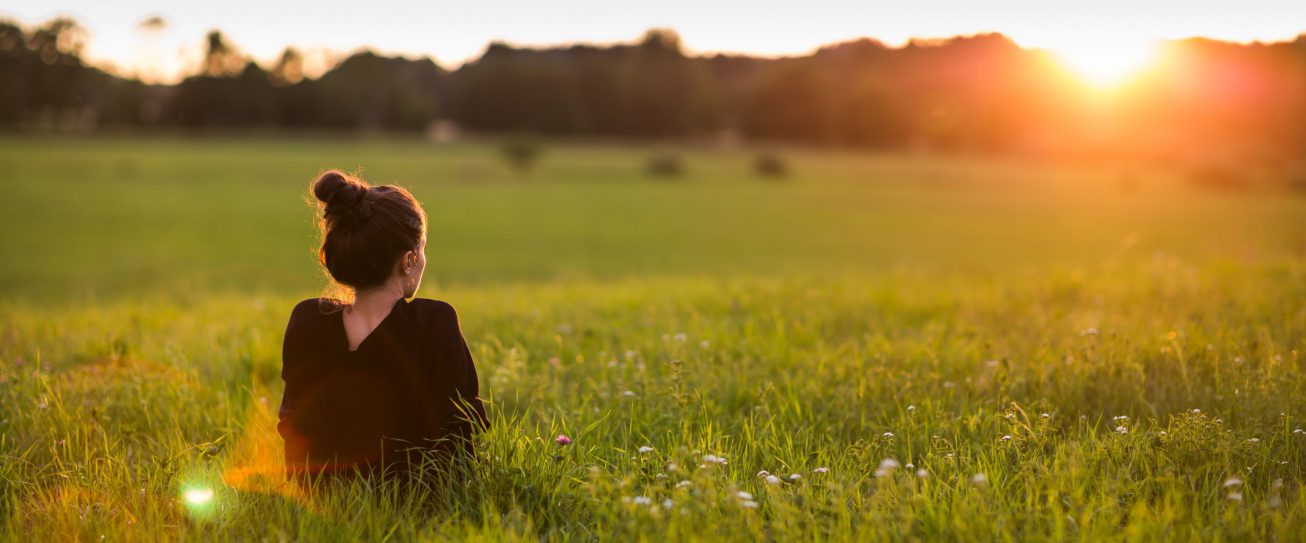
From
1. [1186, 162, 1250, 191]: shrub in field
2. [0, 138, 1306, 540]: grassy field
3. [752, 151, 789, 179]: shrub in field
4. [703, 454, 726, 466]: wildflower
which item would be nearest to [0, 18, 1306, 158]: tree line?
[1186, 162, 1250, 191]: shrub in field

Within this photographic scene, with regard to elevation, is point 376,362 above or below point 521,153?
above

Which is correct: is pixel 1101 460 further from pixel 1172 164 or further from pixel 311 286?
pixel 1172 164

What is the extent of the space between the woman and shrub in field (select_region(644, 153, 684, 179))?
52000 mm

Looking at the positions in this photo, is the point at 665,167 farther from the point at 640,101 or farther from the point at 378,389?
the point at 378,389

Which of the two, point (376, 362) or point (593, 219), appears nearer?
point (376, 362)

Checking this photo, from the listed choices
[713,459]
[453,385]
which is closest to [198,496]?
[453,385]

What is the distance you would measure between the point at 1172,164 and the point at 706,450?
204 feet

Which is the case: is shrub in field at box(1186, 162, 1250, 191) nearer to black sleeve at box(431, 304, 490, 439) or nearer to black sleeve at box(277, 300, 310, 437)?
black sleeve at box(431, 304, 490, 439)

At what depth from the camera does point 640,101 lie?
9375cm

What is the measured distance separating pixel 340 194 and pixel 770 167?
5543 centimetres

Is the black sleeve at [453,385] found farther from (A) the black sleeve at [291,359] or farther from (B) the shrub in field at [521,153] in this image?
(B) the shrub in field at [521,153]

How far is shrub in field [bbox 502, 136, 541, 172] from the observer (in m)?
57.0

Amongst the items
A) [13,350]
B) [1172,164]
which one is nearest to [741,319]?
[13,350]

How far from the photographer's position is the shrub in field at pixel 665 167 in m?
55.2
